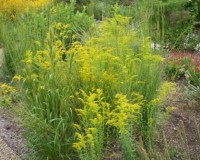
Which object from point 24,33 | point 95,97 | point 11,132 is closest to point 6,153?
point 11,132

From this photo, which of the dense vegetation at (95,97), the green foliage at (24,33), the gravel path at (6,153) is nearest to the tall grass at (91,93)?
the dense vegetation at (95,97)

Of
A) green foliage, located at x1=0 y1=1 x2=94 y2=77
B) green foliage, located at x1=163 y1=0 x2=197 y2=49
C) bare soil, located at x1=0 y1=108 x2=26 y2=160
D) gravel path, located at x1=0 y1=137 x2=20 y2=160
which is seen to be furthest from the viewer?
green foliage, located at x1=163 y1=0 x2=197 y2=49

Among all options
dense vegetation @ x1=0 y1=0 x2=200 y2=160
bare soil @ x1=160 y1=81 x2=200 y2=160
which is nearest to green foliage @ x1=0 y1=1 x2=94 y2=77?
dense vegetation @ x1=0 y1=0 x2=200 y2=160

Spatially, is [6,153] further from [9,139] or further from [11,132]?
[11,132]

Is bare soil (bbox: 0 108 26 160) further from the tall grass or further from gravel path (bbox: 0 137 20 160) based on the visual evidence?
the tall grass

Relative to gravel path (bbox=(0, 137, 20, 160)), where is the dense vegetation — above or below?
above

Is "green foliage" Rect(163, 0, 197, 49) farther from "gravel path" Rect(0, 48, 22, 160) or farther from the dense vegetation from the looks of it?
"gravel path" Rect(0, 48, 22, 160)

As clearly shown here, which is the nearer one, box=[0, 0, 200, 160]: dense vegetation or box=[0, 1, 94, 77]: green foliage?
box=[0, 0, 200, 160]: dense vegetation

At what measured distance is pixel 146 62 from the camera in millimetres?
4465

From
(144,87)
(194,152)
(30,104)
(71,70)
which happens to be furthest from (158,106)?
(30,104)

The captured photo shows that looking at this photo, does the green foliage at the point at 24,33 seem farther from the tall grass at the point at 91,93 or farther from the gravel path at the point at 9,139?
the tall grass at the point at 91,93

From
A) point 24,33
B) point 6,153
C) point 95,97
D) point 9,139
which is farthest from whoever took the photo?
point 24,33

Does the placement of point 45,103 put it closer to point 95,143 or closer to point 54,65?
point 54,65

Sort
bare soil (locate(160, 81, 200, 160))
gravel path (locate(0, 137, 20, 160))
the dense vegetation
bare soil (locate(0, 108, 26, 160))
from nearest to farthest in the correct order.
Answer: the dense vegetation → gravel path (locate(0, 137, 20, 160)) → bare soil (locate(160, 81, 200, 160)) → bare soil (locate(0, 108, 26, 160))
